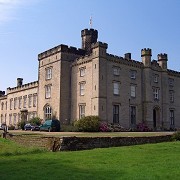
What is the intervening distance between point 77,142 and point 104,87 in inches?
908

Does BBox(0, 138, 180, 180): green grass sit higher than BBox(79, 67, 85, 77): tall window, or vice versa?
BBox(79, 67, 85, 77): tall window

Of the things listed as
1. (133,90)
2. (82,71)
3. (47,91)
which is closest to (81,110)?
(82,71)

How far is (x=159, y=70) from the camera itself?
4894 cm

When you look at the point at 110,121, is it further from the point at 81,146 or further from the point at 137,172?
the point at 137,172

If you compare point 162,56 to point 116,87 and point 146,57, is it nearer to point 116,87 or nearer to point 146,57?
point 146,57

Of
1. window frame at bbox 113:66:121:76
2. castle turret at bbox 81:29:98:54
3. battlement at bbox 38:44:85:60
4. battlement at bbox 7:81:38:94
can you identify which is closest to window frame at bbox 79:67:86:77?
battlement at bbox 38:44:85:60

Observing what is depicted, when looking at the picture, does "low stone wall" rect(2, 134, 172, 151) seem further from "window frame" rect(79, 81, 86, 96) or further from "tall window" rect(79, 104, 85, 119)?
"window frame" rect(79, 81, 86, 96)

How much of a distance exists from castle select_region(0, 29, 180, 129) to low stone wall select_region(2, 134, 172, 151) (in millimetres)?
18364

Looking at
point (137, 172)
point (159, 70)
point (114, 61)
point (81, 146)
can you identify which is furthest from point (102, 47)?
point (137, 172)

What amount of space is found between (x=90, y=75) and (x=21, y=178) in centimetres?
3288

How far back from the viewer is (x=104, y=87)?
40.9 meters

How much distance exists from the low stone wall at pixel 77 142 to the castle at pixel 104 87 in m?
18.4

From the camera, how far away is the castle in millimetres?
41291

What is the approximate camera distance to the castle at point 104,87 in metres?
41.3
